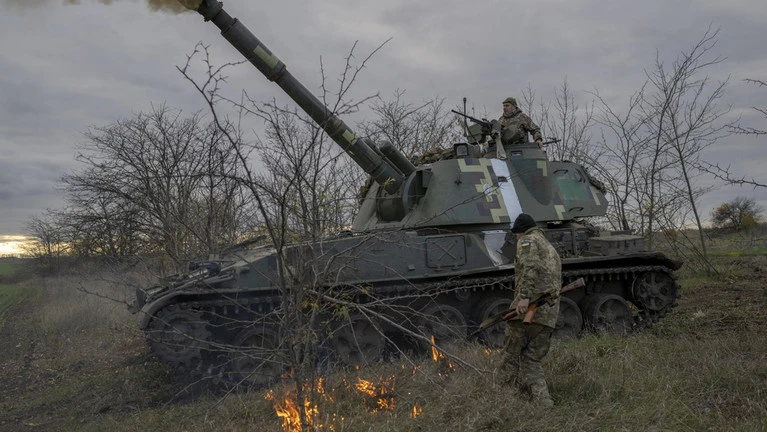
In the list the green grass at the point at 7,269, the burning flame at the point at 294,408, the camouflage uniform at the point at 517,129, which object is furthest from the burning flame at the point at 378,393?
the green grass at the point at 7,269

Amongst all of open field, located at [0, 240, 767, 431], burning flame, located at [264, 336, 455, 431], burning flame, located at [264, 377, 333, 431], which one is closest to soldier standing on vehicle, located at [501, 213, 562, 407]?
open field, located at [0, 240, 767, 431]

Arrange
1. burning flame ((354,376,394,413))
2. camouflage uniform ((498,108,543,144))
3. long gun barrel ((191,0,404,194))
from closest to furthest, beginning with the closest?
burning flame ((354,376,394,413)) < long gun barrel ((191,0,404,194)) < camouflage uniform ((498,108,543,144))

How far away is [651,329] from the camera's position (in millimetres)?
9102

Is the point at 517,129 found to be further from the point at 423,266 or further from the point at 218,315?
the point at 218,315

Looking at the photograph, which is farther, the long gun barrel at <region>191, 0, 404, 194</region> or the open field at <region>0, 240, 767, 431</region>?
the long gun barrel at <region>191, 0, 404, 194</region>

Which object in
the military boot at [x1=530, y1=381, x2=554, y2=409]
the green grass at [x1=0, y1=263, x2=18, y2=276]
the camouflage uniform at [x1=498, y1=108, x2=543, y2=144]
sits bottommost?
the military boot at [x1=530, y1=381, x2=554, y2=409]

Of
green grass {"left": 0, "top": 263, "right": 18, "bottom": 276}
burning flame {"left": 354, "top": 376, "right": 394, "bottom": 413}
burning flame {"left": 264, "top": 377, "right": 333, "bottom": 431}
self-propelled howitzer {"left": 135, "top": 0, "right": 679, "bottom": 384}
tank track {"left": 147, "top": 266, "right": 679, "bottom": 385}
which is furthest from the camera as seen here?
green grass {"left": 0, "top": 263, "right": 18, "bottom": 276}

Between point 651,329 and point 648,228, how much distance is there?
7483 millimetres

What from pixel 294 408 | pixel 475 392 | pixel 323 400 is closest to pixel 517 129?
pixel 475 392

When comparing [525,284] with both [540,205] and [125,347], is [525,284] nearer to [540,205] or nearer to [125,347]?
[540,205]

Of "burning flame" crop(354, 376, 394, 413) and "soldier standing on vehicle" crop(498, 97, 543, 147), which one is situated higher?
"soldier standing on vehicle" crop(498, 97, 543, 147)

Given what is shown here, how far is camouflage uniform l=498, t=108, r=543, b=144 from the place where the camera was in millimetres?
9250

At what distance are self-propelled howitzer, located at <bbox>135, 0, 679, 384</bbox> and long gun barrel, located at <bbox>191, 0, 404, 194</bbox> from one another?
0.6 inches

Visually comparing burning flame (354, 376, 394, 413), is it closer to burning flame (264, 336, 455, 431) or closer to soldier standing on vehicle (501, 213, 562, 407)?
burning flame (264, 336, 455, 431)
